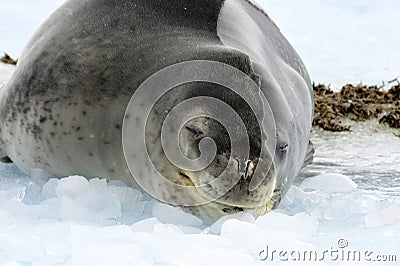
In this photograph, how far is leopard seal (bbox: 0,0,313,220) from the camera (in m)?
2.36

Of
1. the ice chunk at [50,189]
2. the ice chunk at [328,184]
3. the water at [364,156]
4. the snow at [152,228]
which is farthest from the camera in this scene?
the water at [364,156]

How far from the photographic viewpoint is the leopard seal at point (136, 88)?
236 cm

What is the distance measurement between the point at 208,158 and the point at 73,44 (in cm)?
91

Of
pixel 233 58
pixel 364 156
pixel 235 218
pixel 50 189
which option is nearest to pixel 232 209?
pixel 235 218

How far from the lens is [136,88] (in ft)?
8.65

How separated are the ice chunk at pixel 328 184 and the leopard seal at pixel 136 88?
11.2 inches

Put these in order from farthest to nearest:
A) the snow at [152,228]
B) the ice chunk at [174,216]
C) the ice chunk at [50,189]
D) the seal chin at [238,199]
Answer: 1. the ice chunk at [50,189]
2. the ice chunk at [174,216]
3. the seal chin at [238,199]
4. the snow at [152,228]

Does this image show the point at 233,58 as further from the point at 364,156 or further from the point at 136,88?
the point at 364,156

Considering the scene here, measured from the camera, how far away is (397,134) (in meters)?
4.90

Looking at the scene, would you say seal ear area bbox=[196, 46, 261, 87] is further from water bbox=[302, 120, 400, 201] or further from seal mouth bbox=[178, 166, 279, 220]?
water bbox=[302, 120, 400, 201]

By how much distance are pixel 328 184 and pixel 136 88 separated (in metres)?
1.01

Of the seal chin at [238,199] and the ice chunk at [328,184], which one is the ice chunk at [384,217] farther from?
the ice chunk at [328,184]

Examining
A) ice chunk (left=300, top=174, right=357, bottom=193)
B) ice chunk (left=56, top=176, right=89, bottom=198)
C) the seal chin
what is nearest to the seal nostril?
the seal chin

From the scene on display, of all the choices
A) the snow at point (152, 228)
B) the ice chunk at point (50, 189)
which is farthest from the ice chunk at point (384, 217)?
the ice chunk at point (50, 189)
